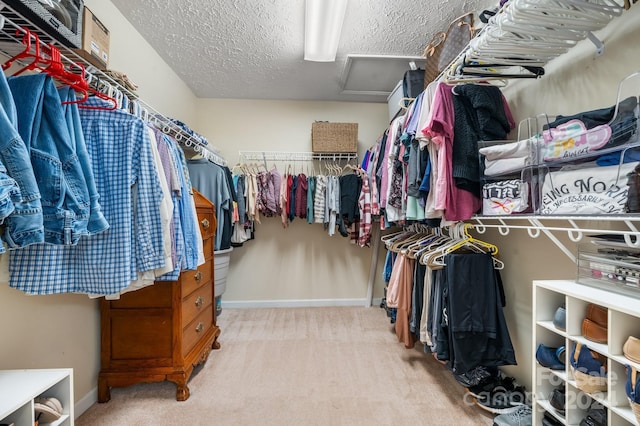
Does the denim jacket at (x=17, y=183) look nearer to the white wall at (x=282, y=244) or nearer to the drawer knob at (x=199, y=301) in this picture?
the drawer knob at (x=199, y=301)

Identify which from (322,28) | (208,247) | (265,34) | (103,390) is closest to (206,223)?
(208,247)

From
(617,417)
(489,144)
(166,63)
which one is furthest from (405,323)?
(166,63)

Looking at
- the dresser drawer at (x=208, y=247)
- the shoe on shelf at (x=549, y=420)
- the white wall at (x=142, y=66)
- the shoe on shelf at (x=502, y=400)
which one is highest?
the white wall at (x=142, y=66)

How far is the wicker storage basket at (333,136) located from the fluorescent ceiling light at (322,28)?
2.66ft

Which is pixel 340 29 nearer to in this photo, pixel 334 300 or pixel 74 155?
pixel 74 155

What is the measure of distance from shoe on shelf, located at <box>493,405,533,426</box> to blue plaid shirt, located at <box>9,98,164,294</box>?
1.82m

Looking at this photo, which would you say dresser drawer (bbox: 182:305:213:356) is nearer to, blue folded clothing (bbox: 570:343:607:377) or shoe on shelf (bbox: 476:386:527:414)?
shoe on shelf (bbox: 476:386:527:414)

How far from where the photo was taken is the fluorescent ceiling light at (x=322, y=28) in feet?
5.57

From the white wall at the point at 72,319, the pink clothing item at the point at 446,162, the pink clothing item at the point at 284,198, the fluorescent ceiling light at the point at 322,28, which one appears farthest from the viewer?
the pink clothing item at the point at 284,198

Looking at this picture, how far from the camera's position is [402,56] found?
236 cm

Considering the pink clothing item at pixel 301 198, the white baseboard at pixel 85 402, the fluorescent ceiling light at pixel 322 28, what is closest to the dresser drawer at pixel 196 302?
the white baseboard at pixel 85 402

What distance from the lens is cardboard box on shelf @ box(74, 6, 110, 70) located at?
116 cm

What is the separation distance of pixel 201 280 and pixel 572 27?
246 cm

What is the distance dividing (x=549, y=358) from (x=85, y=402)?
238 cm
